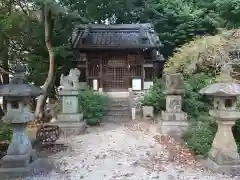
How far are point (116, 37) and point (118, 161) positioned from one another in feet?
42.5

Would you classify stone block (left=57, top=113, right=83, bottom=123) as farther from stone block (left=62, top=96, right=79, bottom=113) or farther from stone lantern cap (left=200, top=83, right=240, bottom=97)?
stone lantern cap (left=200, top=83, right=240, bottom=97)

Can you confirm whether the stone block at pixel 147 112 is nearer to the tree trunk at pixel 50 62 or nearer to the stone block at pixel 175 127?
the stone block at pixel 175 127

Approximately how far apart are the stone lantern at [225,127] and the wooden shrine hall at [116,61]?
38.5 ft

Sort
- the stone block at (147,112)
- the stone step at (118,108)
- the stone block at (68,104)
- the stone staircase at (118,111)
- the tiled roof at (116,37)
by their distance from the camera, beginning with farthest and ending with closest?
the tiled roof at (116,37) → the stone step at (118,108) → the stone staircase at (118,111) → the stone block at (147,112) → the stone block at (68,104)

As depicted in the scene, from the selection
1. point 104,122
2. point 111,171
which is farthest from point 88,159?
point 104,122

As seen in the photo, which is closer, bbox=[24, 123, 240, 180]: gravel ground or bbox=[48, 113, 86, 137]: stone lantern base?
bbox=[24, 123, 240, 180]: gravel ground

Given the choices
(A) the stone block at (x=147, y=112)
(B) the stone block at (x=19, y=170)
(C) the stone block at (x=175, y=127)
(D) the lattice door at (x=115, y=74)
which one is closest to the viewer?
(B) the stone block at (x=19, y=170)

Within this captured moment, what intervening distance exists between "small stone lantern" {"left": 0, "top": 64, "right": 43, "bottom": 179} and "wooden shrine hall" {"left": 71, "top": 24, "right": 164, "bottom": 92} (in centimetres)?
1139

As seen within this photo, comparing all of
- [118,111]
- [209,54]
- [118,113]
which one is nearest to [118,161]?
[209,54]

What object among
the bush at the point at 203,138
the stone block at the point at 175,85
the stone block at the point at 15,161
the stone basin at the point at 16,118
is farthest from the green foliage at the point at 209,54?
the stone block at the point at 15,161

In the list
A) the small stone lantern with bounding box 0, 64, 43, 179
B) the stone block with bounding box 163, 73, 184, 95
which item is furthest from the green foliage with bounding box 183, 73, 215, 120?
the small stone lantern with bounding box 0, 64, 43, 179

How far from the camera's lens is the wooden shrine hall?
60.7 feet

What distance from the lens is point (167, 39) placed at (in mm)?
21578

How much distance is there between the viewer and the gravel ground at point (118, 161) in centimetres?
645
